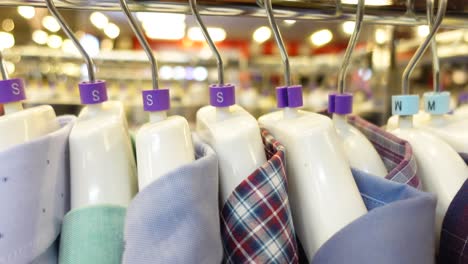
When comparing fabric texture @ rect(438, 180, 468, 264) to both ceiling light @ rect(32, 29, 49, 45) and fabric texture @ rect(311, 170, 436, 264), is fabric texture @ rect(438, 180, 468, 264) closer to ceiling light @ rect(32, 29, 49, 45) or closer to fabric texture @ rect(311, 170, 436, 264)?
fabric texture @ rect(311, 170, 436, 264)

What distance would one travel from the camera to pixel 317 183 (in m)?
0.33

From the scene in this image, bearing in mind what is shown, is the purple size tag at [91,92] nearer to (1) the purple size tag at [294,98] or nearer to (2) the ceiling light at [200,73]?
(1) the purple size tag at [294,98]

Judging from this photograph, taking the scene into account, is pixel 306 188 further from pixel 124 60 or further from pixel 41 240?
pixel 124 60

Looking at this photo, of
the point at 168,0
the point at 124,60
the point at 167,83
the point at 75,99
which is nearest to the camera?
the point at 168,0

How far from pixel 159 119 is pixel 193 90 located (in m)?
2.51

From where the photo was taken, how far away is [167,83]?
3.21 metres

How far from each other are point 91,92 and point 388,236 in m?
0.32

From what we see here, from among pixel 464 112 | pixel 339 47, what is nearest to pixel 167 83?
pixel 464 112

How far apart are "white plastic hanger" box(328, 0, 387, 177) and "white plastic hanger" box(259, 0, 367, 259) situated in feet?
0.24

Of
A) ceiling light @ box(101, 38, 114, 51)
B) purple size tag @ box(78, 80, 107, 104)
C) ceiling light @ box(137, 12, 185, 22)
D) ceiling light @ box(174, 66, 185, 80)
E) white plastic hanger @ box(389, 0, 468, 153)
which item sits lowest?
white plastic hanger @ box(389, 0, 468, 153)

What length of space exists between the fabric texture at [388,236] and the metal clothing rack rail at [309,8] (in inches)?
9.8

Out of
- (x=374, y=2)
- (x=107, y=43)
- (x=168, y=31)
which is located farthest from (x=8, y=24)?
(x=374, y=2)

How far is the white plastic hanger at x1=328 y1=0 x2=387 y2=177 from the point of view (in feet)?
1.33

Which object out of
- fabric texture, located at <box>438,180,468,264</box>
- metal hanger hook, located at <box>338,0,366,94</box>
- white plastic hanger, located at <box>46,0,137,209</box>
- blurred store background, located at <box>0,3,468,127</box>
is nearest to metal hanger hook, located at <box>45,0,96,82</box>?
white plastic hanger, located at <box>46,0,137,209</box>
